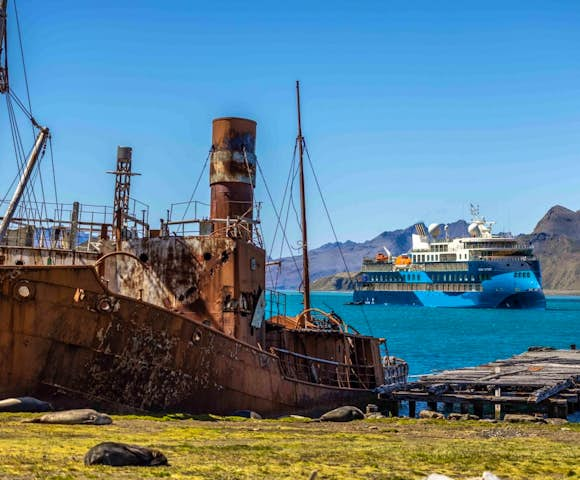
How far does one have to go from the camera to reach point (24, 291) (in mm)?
17547

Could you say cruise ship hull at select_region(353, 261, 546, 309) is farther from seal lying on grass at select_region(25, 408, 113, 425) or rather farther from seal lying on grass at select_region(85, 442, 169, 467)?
seal lying on grass at select_region(85, 442, 169, 467)

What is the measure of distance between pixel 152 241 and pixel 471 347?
57007 millimetres

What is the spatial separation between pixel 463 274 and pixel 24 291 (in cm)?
13374

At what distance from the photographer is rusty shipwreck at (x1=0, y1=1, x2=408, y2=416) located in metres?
17.7

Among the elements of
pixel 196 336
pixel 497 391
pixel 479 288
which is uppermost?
pixel 479 288

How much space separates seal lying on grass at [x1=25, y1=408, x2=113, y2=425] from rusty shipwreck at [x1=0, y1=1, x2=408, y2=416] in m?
1.33

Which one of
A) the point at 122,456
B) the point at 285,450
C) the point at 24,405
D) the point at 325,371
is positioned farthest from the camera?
the point at 325,371

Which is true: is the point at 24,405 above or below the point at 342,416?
above

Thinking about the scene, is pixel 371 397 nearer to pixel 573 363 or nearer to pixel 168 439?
pixel 168 439

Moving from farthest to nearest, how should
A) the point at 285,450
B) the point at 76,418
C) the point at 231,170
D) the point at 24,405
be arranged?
the point at 231,170, the point at 24,405, the point at 76,418, the point at 285,450

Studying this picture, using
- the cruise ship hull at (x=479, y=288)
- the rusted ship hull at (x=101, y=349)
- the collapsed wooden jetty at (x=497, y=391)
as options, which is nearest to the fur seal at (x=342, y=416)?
the rusted ship hull at (x=101, y=349)

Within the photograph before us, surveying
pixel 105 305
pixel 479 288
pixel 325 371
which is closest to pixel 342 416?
pixel 325 371

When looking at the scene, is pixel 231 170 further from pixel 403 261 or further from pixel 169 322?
pixel 403 261

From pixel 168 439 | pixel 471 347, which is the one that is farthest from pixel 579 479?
pixel 471 347
